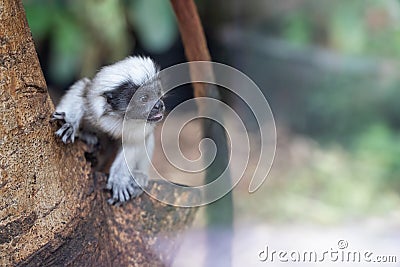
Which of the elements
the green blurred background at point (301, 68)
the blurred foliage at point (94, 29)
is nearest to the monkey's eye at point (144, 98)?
the green blurred background at point (301, 68)

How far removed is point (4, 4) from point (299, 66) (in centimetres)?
231

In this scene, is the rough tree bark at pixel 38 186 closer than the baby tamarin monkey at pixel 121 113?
Yes

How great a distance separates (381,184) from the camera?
2.52 m

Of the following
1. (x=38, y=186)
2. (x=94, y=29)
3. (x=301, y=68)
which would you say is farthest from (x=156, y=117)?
(x=301, y=68)

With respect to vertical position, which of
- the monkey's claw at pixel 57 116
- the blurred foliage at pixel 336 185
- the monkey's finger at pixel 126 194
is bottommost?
the blurred foliage at pixel 336 185

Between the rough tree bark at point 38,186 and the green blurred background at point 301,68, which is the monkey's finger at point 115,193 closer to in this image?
the rough tree bark at point 38,186

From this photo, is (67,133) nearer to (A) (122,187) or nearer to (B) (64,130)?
(B) (64,130)

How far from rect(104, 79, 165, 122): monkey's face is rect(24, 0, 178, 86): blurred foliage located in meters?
1.20

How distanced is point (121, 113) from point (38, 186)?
0.24 m

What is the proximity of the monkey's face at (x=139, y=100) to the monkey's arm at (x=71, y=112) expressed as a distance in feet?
0.26

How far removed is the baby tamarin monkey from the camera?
42.4 inches

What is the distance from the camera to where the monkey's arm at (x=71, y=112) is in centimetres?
101

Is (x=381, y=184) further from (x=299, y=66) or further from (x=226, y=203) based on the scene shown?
(x=226, y=203)

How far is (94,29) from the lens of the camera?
8.16ft
